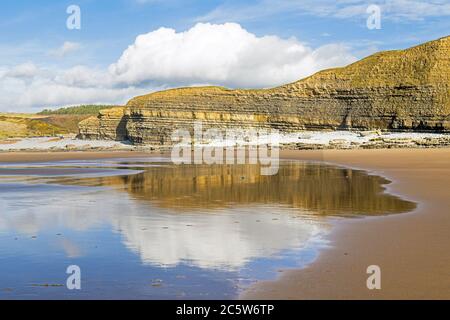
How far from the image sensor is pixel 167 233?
8.74 metres

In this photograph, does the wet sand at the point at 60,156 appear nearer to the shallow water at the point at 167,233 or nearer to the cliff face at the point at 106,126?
the cliff face at the point at 106,126

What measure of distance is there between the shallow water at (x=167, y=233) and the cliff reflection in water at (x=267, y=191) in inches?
1.2

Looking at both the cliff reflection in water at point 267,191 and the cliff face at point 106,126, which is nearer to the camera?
the cliff reflection in water at point 267,191

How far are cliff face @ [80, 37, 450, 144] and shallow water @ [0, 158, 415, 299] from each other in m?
42.2

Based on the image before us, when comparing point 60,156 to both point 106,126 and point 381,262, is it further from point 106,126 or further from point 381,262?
point 381,262

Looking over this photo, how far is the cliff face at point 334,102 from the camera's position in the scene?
56.2 meters

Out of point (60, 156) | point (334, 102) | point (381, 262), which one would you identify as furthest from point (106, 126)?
point (381, 262)

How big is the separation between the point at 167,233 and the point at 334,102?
53839 mm

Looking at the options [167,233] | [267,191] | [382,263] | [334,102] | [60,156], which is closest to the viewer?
[382,263]

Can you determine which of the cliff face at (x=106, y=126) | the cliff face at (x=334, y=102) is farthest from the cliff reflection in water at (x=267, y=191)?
the cliff face at (x=106, y=126)

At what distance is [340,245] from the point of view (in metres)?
7.67

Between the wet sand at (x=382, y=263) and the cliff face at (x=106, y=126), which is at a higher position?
the cliff face at (x=106, y=126)

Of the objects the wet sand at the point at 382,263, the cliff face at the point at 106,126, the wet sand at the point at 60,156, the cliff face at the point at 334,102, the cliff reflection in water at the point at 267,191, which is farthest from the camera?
the cliff face at the point at 106,126
